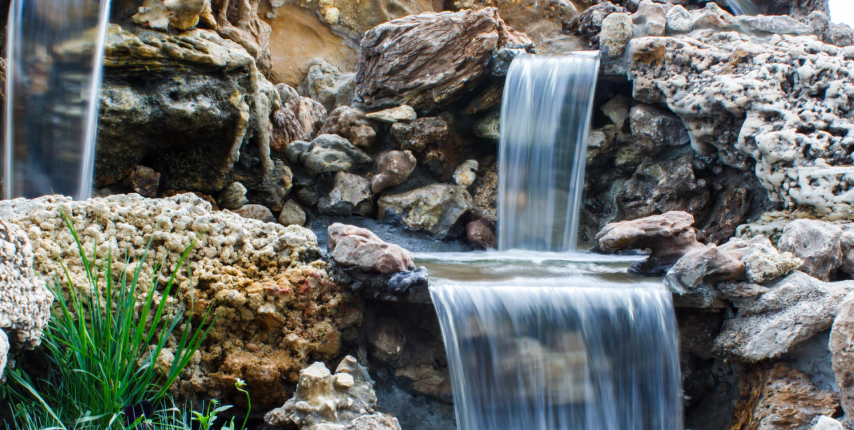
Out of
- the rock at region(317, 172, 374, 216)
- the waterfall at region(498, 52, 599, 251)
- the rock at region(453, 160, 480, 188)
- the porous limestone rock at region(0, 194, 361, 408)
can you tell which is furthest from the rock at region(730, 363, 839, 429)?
the rock at region(317, 172, 374, 216)

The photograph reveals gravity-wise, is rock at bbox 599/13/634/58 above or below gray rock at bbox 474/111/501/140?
above

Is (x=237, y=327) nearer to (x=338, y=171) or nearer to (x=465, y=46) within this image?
(x=338, y=171)

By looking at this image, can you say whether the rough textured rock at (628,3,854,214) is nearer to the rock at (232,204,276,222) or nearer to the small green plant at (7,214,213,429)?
the rock at (232,204,276,222)

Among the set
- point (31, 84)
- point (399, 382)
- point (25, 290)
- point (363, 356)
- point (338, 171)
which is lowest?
point (399, 382)

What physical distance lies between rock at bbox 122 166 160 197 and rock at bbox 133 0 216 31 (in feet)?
4.24

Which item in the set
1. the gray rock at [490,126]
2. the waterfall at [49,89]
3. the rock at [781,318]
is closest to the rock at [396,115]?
the gray rock at [490,126]

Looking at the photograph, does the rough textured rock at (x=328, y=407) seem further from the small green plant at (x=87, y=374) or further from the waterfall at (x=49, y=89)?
the waterfall at (x=49, y=89)

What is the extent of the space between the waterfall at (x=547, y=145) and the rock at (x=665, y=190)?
0.61 m

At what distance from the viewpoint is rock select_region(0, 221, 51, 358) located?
1868 millimetres

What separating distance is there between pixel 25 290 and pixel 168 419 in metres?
0.85

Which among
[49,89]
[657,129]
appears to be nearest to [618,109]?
[657,129]

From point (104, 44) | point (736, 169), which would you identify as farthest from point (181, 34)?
→ point (736, 169)

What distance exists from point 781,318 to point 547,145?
3.48 metres

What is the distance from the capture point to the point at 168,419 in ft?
8.16
